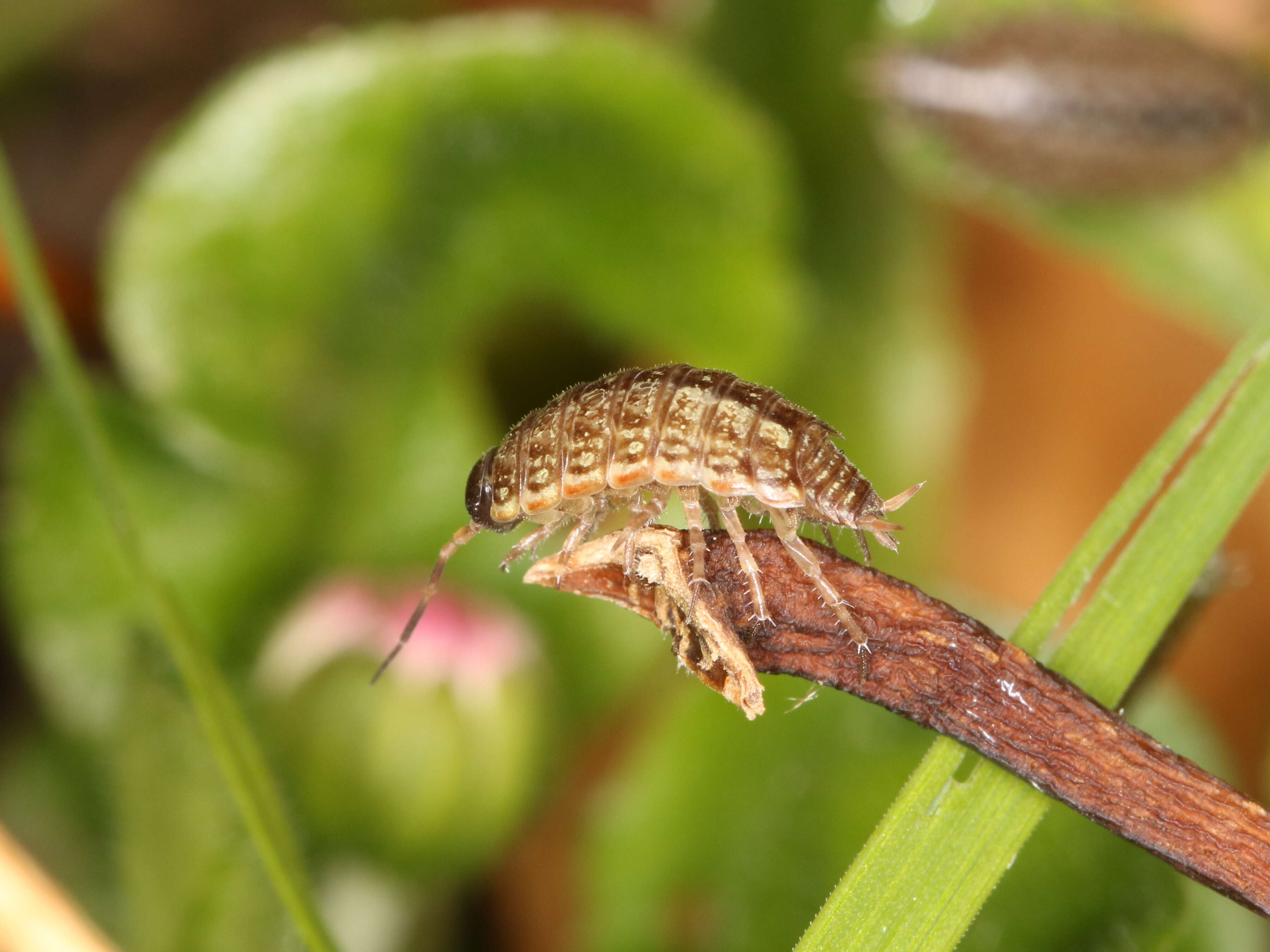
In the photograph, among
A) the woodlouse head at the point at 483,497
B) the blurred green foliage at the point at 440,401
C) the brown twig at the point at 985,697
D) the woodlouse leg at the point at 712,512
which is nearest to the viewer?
the brown twig at the point at 985,697

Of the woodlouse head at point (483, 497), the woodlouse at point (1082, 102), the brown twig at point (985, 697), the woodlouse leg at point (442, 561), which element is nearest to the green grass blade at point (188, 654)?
the woodlouse leg at point (442, 561)

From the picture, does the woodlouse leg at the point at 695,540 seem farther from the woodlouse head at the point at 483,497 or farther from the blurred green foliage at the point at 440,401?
the blurred green foliage at the point at 440,401

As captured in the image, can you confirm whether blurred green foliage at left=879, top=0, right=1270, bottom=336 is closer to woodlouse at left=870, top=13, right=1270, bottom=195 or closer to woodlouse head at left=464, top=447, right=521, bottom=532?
woodlouse at left=870, top=13, right=1270, bottom=195

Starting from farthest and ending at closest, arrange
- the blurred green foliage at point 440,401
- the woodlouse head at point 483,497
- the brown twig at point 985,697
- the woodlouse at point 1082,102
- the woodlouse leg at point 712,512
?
the woodlouse at point 1082,102
the blurred green foliage at point 440,401
the woodlouse head at point 483,497
the woodlouse leg at point 712,512
the brown twig at point 985,697

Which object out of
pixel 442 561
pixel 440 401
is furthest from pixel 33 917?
pixel 440 401

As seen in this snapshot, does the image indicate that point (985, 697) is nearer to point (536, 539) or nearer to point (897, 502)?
point (897, 502)

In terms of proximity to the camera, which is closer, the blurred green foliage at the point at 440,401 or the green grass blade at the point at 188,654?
the green grass blade at the point at 188,654

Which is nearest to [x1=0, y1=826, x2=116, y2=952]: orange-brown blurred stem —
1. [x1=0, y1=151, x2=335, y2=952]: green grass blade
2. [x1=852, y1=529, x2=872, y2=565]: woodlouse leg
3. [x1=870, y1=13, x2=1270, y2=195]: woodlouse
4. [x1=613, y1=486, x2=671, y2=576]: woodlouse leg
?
[x1=0, y1=151, x2=335, y2=952]: green grass blade
